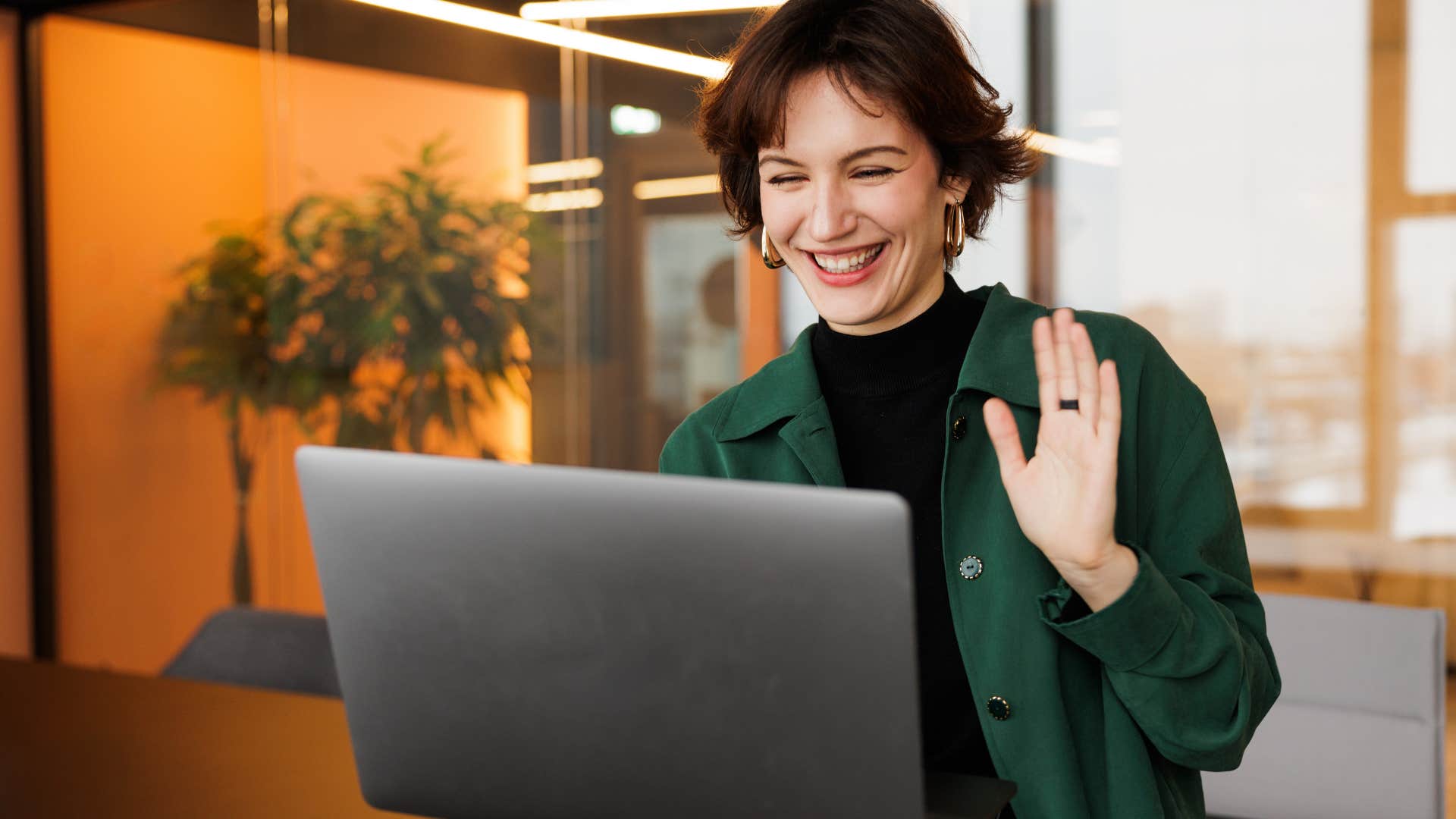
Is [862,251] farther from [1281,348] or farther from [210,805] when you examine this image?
[1281,348]

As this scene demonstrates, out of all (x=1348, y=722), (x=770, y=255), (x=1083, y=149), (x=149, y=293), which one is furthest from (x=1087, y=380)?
(x=149, y=293)

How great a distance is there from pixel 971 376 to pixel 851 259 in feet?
0.57

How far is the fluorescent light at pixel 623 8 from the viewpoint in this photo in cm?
314

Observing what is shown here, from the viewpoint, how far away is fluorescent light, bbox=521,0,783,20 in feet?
10.3

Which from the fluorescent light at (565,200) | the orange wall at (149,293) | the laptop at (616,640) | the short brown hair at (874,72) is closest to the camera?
the laptop at (616,640)

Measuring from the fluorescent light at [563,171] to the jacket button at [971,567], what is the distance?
2.39m

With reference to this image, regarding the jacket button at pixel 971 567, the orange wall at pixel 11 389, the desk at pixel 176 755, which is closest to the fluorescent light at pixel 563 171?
the desk at pixel 176 755

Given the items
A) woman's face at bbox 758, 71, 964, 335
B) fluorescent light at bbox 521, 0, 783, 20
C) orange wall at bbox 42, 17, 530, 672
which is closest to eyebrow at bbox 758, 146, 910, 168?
woman's face at bbox 758, 71, 964, 335

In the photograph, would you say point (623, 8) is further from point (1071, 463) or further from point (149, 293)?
point (1071, 463)

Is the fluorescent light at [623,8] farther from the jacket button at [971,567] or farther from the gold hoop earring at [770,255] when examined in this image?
the jacket button at [971,567]

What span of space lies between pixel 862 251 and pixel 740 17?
2014mm

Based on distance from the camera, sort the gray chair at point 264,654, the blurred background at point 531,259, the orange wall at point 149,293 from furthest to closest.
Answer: the orange wall at point 149,293, the blurred background at point 531,259, the gray chair at point 264,654

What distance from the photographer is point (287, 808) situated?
3.86ft

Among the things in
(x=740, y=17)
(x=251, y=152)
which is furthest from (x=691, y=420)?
(x=251, y=152)
